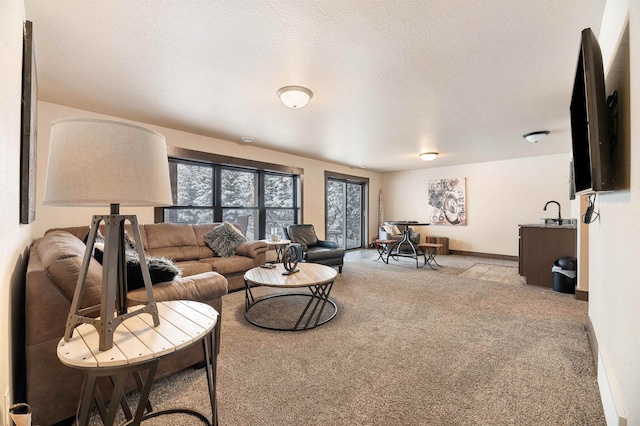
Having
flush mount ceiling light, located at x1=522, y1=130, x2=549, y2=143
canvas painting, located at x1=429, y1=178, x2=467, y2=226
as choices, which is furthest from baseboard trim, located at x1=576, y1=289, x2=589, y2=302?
canvas painting, located at x1=429, y1=178, x2=467, y2=226

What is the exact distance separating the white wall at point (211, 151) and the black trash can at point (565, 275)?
423cm

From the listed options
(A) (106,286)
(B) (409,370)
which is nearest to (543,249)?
(B) (409,370)

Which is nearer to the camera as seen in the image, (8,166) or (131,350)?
(131,350)

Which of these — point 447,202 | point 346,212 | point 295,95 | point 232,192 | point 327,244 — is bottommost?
point 327,244

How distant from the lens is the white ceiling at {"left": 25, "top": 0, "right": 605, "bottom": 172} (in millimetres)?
1714

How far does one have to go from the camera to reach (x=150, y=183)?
1.07 m

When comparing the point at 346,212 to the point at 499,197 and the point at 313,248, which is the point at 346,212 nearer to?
the point at 313,248

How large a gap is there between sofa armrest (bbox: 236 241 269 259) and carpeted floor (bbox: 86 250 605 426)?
91 centimetres

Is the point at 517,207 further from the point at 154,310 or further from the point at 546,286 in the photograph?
the point at 154,310

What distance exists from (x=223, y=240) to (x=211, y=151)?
1.52 m

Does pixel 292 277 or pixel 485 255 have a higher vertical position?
pixel 292 277

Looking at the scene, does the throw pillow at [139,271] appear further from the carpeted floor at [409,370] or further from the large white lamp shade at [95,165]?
the large white lamp shade at [95,165]

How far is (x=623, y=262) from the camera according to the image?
128 cm

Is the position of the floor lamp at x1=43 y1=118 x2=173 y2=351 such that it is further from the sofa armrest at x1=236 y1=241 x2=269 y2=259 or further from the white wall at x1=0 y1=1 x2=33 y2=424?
the sofa armrest at x1=236 y1=241 x2=269 y2=259
